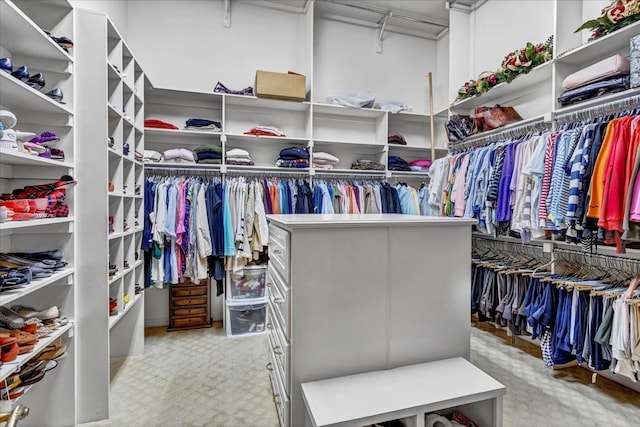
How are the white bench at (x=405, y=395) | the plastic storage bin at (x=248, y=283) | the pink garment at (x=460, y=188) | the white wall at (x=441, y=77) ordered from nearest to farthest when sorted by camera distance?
the white bench at (x=405, y=395)
the pink garment at (x=460, y=188)
the plastic storage bin at (x=248, y=283)
the white wall at (x=441, y=77)

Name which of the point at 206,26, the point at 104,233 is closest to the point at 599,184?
the point at 104,233

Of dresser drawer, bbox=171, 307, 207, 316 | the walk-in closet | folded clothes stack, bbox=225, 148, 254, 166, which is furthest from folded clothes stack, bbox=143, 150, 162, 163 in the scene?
dresser drawer, bbox=171, 307, 207, 316

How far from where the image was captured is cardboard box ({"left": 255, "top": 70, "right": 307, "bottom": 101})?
3232mm

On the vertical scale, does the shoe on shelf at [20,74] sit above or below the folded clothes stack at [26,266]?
above

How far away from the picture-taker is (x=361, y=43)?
13.1 ft

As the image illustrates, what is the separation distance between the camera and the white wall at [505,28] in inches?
114

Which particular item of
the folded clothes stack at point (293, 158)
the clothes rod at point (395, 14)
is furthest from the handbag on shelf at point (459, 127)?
the folded clothes stack at point (293, 158)

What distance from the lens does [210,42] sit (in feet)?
11.3

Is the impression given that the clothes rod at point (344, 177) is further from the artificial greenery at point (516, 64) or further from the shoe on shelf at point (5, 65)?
the shoe on shelf at point (5, 65)

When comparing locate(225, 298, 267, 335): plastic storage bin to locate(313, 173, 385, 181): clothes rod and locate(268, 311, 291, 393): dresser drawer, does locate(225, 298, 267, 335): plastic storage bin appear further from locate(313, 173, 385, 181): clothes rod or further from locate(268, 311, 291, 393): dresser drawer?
locate(313, 173, 385, 181): clothes rod

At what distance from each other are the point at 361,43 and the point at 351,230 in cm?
342

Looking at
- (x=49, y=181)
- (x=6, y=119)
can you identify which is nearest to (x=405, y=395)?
(x=6, y=119)

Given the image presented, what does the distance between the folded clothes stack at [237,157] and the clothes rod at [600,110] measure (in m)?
2.70

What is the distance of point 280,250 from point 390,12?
3.44 m
